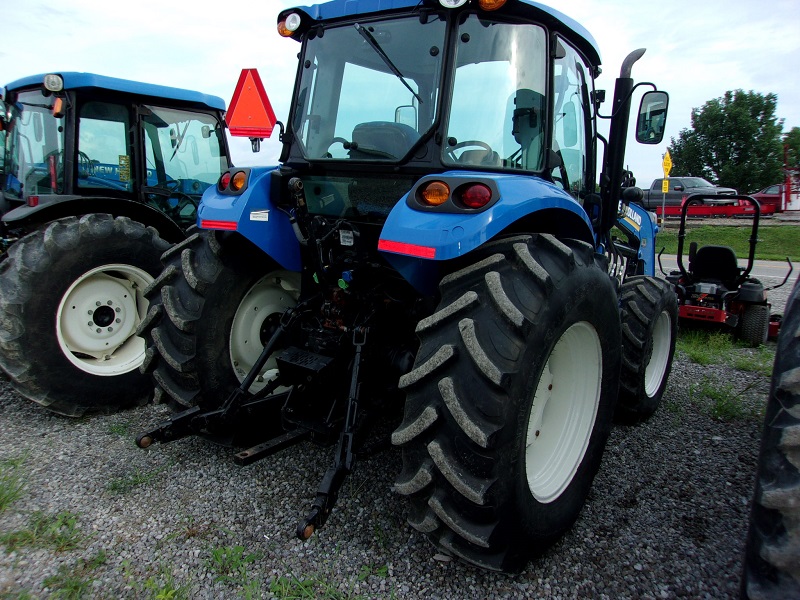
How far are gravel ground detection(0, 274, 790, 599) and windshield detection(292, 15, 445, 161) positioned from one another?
5.44ft

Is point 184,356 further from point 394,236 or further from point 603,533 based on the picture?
point 603,533

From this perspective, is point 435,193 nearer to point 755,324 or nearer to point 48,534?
point 48,534

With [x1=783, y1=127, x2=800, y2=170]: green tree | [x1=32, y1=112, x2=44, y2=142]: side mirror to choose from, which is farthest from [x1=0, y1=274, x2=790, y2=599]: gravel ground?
[x1=783, y1=127, x2=800, y2=170]: green tree

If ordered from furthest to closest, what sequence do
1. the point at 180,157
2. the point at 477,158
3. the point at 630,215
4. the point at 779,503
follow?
the point at 180,157 < the point at 630,215 < the point at 477,158 < the point at 779,503

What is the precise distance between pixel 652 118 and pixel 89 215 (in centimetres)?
381

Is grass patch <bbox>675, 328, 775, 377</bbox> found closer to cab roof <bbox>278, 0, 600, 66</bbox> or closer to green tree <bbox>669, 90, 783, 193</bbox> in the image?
cab roof <bbox>278, 0, 600, 66</bbox>

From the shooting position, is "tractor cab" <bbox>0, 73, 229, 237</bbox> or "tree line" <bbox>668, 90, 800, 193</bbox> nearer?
"tractor cab" <bbox>0, 73, 229, 237</bbox>

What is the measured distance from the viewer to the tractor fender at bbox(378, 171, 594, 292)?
1.97m

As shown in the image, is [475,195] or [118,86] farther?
[118,86]

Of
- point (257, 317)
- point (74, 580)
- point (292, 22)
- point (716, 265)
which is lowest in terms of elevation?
point (74, 580)

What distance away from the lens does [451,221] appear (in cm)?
201

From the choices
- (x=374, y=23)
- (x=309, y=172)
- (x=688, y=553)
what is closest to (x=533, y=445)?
(x=688, y=553)

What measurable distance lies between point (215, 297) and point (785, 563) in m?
2.51

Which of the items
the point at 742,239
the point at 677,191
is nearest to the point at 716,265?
the point at 742,239
